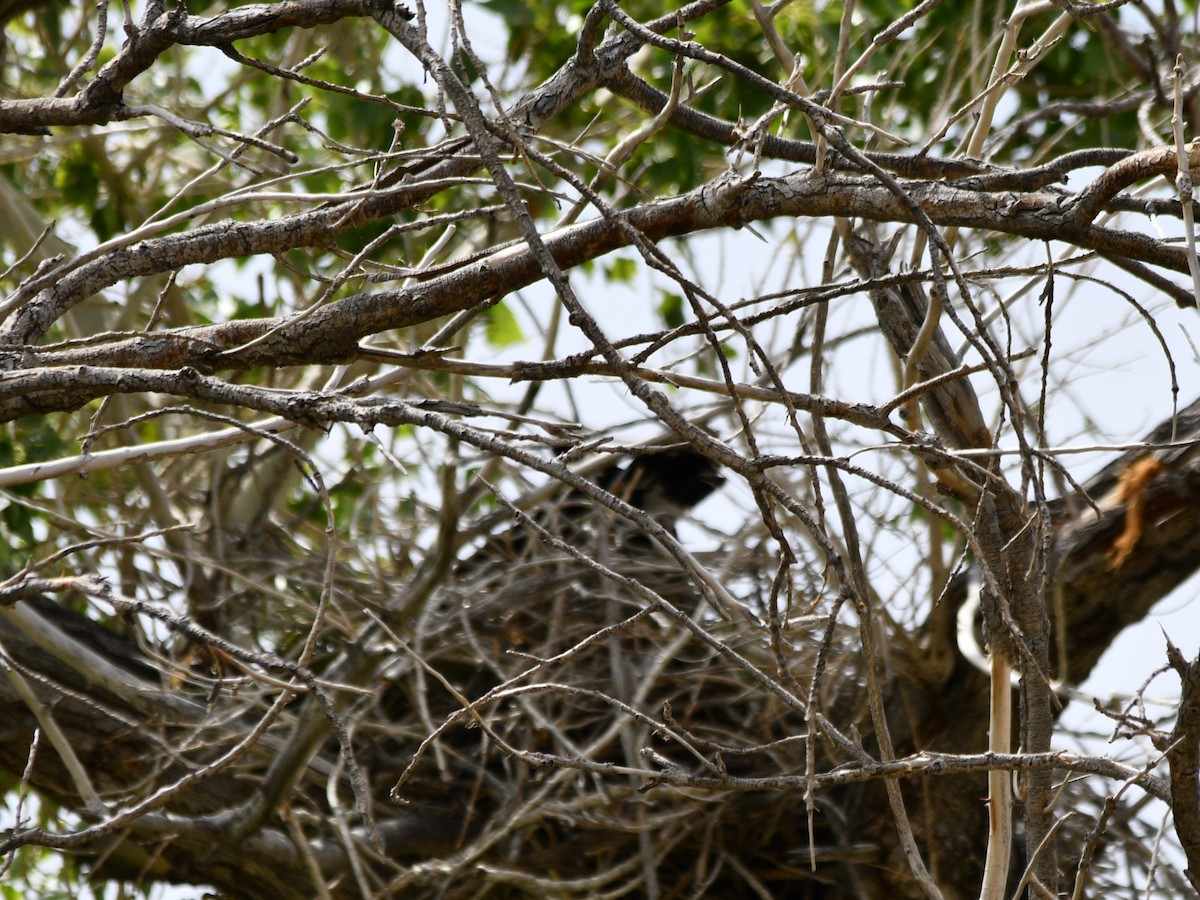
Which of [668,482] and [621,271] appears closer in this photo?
[668,482]

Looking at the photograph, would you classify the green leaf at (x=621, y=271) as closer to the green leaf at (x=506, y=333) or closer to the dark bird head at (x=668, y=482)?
the green leaf at (x=506, y=333)

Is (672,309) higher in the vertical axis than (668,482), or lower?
higher

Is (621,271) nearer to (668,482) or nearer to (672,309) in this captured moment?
(672,309)

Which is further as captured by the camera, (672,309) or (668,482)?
(672,309)

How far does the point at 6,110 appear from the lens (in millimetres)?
1765

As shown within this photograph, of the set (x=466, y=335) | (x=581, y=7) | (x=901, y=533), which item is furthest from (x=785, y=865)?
(x=581, y=7)

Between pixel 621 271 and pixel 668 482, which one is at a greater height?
pixel 621 271

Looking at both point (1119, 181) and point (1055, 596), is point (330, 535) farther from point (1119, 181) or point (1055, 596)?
point (1055, 596)

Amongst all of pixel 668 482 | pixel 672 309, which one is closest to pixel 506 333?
pixel 672 309

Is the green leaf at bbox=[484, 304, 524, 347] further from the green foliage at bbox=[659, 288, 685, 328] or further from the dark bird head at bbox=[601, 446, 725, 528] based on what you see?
the dark bird head at bbox=[601, 446, 725, 528]

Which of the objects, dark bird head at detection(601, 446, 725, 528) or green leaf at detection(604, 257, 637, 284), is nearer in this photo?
dark bird head at detection(601, 446, 725, 528)

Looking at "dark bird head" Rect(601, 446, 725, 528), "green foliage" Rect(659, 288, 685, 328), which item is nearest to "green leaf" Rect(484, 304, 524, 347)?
"green foliage" Rect(659, 288, 685, 328)

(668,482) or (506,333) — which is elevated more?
(506,333)

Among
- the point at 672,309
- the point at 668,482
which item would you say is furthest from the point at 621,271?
the point at 668,482
